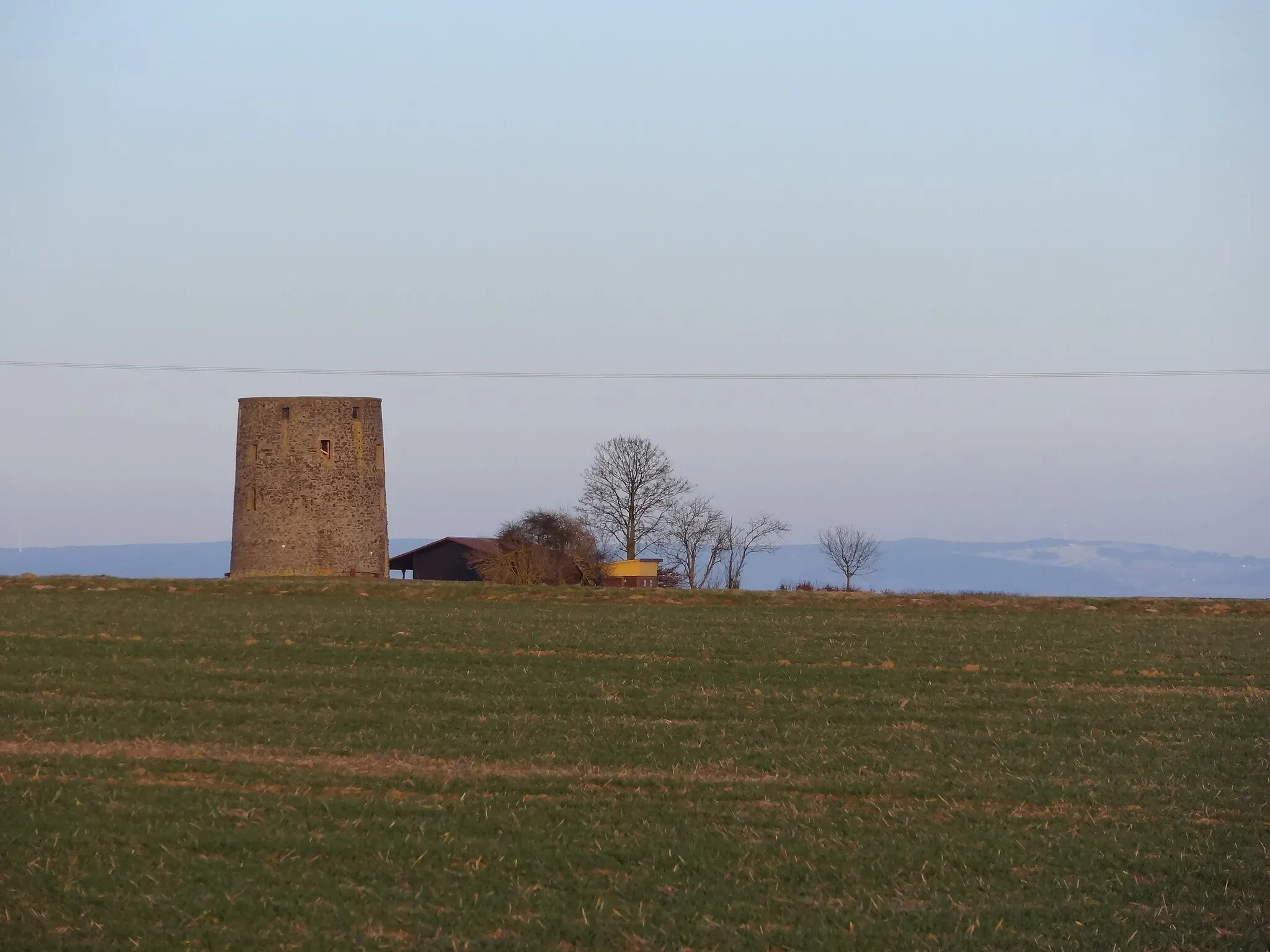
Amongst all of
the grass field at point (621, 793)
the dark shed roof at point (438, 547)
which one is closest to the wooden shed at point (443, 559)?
the dark shed roof at point (438, 547)

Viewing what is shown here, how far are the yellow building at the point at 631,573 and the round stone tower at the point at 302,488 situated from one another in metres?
22.9

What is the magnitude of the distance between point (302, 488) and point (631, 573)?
2901cm

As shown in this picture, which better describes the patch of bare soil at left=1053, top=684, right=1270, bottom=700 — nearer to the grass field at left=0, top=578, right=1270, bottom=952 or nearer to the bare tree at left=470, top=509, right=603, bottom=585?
the grass field at left=0, top=578, right=1270, bottom=952

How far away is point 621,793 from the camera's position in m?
13.0

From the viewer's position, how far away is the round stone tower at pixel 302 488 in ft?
174

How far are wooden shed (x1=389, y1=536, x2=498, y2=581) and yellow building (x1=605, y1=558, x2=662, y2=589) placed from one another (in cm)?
794

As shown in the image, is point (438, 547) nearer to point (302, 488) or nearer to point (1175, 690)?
point (302, 488)

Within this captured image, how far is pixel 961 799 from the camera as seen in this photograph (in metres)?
13.0

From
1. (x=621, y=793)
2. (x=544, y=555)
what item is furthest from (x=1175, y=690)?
(x=544, y=555)

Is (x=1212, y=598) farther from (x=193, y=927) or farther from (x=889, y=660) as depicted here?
(x=193, y=927)

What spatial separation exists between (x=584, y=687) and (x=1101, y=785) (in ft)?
26.3

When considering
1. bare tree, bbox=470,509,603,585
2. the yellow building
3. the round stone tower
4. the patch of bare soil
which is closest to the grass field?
the patch of bare soil

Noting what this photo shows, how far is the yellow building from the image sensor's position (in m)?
76.2

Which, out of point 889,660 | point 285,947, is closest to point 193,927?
point 285,947
